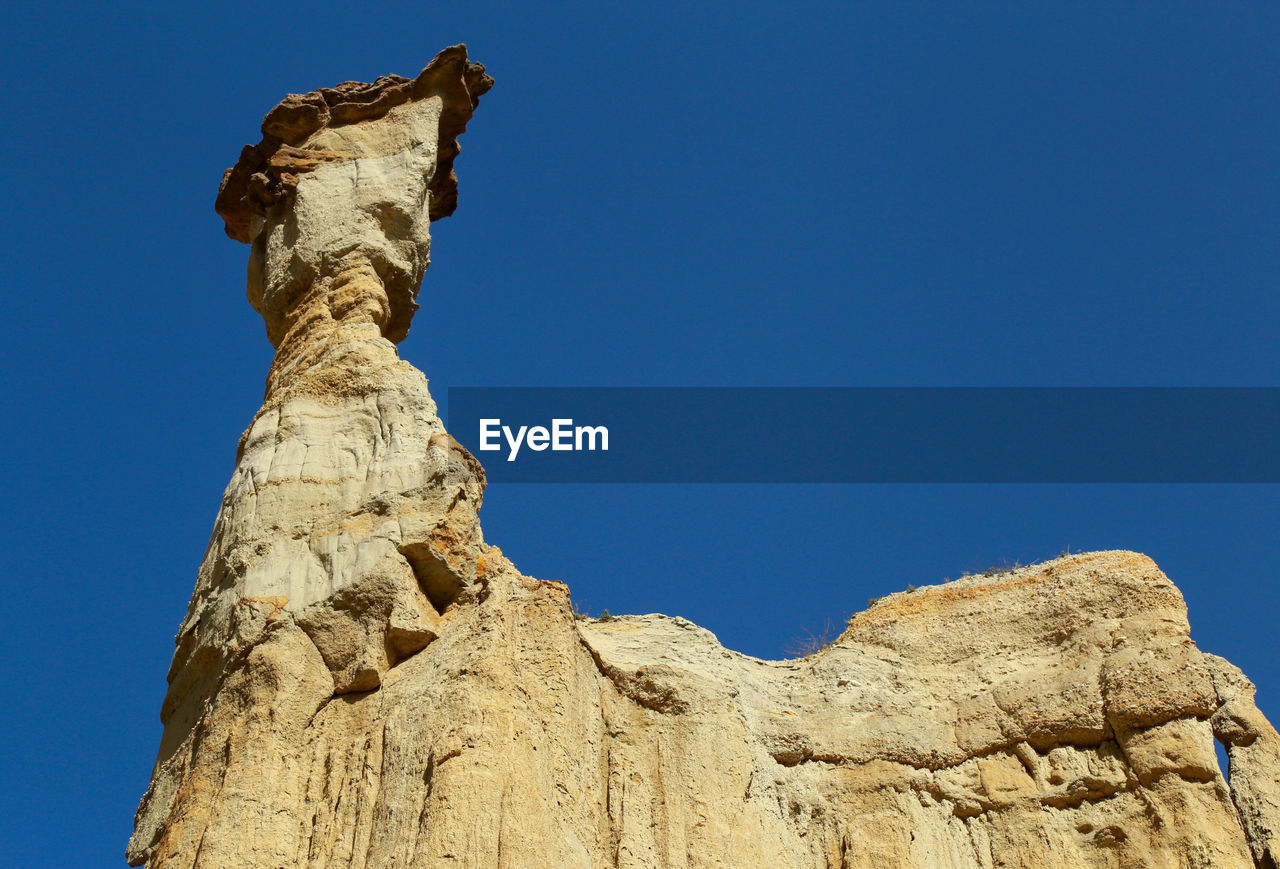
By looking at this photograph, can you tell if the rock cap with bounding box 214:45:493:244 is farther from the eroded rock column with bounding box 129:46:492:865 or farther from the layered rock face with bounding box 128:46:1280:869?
the layered rock face with bounding box 128:46:1280:869

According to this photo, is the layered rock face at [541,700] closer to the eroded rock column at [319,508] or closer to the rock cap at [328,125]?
the eroded rock column at [319,508]

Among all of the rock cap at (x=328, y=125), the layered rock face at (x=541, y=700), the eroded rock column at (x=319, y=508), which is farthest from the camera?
the rock cap at (x=328, y=125)

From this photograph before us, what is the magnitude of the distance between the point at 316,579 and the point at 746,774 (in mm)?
4335

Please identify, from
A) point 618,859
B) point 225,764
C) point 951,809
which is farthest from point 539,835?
point 951,809

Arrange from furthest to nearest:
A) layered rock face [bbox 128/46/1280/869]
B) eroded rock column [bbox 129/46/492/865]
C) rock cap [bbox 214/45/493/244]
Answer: rock cap [bbox 214/45/493/244] → eroded rock column [bbox 129/46/492/865] → layered rock face [bbox 128/46/1280/869]

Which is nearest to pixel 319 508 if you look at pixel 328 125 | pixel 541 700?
pixel 541 700

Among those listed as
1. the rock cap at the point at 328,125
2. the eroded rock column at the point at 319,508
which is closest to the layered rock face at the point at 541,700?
the eroded rock column at the point at 319,508

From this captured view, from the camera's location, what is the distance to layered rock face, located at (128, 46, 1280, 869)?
10.3m

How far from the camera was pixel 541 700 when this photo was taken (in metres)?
11.0

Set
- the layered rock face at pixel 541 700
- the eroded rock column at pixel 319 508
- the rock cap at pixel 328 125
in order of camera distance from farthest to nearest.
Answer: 1. the rock cap at pixel 328 125
2. the eroded rock column at pixel 319 508
3. the layered rock face at pixel 541 700

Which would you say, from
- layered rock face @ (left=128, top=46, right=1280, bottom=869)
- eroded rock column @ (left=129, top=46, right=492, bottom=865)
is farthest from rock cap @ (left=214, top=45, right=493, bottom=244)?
layered rock face @ (left=128, top=46, right=1280, bottom=869)

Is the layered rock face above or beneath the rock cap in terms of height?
beneath

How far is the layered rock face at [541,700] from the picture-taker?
1030cm

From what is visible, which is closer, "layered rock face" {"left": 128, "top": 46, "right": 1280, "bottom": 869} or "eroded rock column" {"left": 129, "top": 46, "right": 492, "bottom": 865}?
"layered rock face" {"left": 128, "top": 46, "right": 1280, "bottom": 869}
